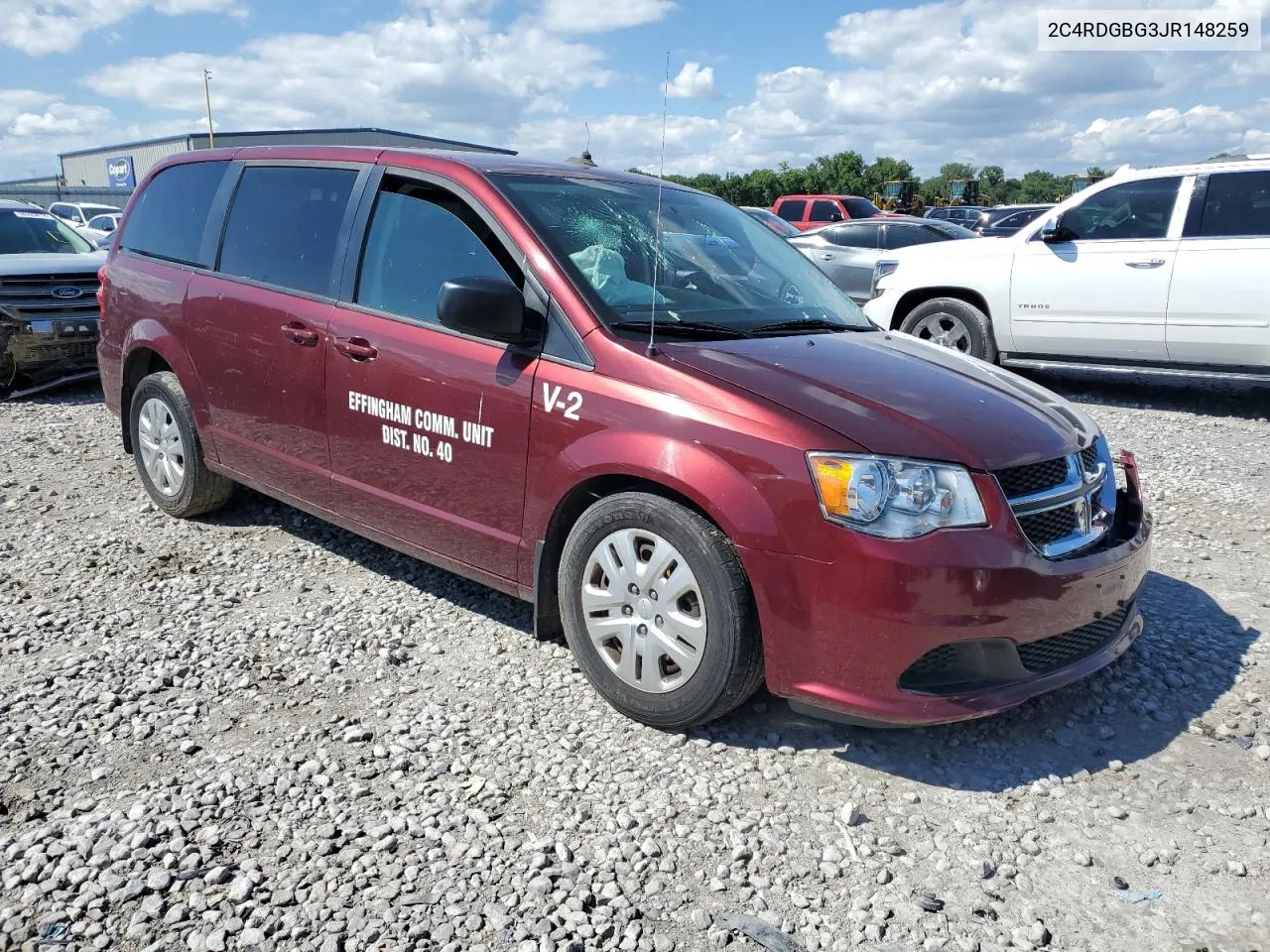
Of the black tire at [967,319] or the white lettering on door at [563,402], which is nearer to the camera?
the white lettering on door at [563,402]

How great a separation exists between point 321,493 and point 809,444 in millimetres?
2296

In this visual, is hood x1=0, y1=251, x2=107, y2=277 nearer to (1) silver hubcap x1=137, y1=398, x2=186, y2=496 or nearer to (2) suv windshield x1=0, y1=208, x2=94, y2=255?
(2) suv windshield x1=0, y1=208, x2=94, y2=255

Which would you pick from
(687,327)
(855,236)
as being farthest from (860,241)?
(687,327)

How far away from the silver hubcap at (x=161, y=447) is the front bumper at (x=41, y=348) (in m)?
3.41

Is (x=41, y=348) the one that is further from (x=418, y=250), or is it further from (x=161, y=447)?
(x=418, y=250)

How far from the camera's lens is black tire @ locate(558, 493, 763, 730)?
289 cm

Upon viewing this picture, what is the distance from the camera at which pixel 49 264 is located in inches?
Result: 328

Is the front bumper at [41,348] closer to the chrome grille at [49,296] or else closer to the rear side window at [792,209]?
the chrome grille at [49,296]

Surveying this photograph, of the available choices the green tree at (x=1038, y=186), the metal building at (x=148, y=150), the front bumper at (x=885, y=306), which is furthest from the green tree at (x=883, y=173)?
the front bumper at (x=885, y=306)

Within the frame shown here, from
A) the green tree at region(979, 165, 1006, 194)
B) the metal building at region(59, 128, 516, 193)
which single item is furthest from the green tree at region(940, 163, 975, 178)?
the metal building at region(59, 128, 516, 193)

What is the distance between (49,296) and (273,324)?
5.17 m

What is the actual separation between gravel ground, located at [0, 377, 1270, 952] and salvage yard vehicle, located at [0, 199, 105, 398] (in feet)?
14.6

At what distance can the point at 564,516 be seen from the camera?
3.35 meters

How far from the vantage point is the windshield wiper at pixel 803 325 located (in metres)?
3.59
